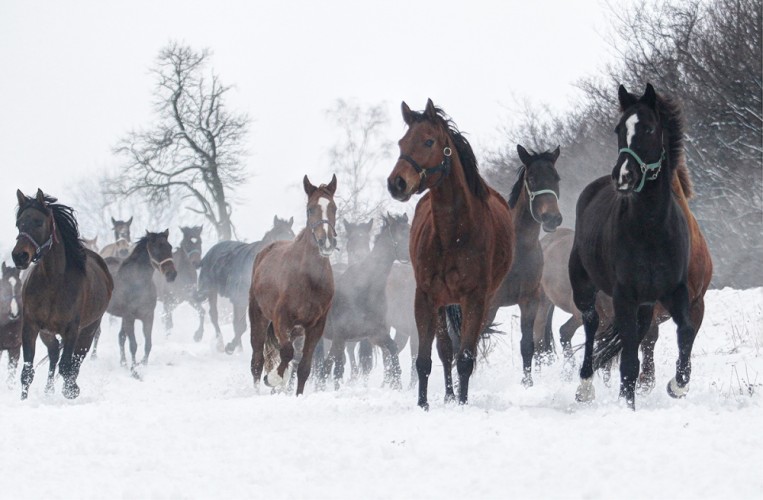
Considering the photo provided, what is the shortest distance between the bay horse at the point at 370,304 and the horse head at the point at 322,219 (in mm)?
1941

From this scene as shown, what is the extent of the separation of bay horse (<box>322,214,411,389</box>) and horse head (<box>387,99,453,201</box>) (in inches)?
179

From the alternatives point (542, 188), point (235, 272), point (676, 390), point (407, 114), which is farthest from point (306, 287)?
point (235, 272)

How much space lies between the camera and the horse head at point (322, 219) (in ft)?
30.6

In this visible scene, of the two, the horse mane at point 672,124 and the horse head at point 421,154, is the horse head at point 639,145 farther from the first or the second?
the horse head at point 421,154

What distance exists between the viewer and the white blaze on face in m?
5.87

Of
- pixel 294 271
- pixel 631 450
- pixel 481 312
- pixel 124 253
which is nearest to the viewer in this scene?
pixel 631 450

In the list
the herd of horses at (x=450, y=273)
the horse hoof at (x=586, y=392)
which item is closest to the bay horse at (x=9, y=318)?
the herd of horses at (x=450, y=273)

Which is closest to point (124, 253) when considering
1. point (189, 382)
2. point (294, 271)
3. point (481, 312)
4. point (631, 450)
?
point (189, 382)

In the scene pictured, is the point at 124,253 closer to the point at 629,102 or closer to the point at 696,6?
the point at 696,6

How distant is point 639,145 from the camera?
5996 mm

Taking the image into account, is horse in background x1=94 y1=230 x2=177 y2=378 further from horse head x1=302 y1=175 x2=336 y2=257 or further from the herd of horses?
horse head x1=302 y1=175 x2=336 y2=257

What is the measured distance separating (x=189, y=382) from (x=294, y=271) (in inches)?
226

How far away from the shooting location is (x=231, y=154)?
115 ft

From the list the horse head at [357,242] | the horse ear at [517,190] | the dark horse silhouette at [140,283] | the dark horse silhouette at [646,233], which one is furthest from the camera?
the dark horse silhouette at [140,283]
